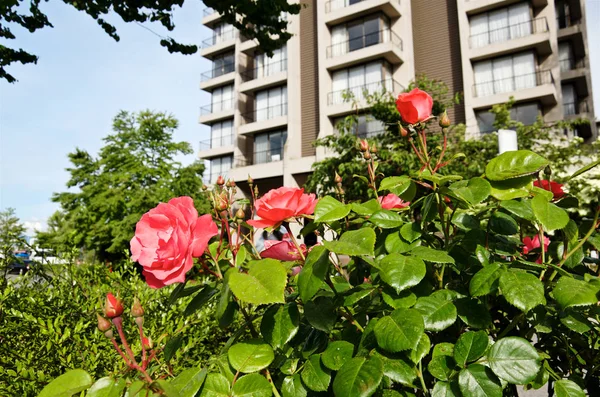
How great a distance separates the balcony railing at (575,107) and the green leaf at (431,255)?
23608 millimetres

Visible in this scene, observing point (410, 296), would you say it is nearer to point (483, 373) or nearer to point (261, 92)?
point (483, 373)

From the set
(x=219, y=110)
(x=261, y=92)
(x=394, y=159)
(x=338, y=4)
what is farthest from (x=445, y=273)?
(x=219, y=110)

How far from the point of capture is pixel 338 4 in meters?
22.4

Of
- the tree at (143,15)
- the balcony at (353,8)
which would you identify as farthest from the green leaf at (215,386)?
the balcony at (353,8)

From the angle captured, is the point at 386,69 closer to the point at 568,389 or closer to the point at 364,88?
the point at 364,88

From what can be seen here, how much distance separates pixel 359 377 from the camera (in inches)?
31.8

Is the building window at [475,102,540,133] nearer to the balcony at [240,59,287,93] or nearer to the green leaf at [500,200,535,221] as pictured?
the balcony at [240,59,287,93]

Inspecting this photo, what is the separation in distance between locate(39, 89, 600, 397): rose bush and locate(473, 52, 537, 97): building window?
19.4 m

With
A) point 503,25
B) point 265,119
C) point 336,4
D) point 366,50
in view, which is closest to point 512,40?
point 503,25

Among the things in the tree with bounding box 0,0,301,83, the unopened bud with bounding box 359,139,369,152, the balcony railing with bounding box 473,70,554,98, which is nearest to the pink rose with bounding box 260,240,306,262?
the unopened bud with bounding box 359,139,369,152

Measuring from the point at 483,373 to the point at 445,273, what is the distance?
14.0 inches

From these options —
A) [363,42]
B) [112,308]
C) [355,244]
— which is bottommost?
[112,308]

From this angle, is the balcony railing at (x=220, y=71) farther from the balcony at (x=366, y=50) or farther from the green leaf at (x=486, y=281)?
the green leaf at (x=486, y=281)

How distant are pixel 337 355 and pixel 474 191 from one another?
46 centimetres
